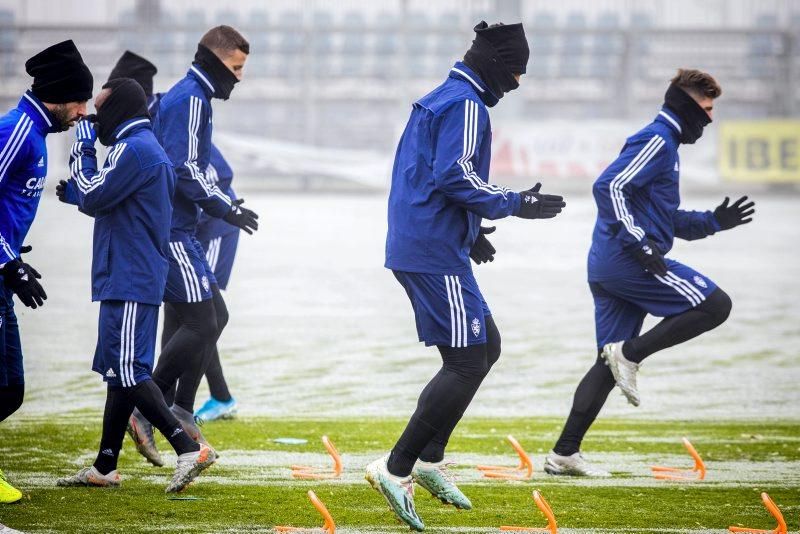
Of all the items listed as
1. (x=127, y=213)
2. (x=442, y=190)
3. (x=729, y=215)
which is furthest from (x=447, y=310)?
(x=729, y=215)

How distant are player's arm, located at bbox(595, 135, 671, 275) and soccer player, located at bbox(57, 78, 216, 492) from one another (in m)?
2.26

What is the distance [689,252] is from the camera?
23.8 m

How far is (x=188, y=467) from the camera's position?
18.3ft

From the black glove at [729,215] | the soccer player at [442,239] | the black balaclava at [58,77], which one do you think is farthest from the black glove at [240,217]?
the black glove at [729,215]

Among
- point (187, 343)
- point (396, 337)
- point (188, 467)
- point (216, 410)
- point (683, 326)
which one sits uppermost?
point (683, 326)

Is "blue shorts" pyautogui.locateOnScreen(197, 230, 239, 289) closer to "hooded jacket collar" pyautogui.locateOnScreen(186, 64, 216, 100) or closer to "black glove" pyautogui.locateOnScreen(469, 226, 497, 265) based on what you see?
"hooded jacket collar" pyautogui.locateOnScreen(186, 64, 216, 100)

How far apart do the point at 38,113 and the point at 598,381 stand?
10.4 feet

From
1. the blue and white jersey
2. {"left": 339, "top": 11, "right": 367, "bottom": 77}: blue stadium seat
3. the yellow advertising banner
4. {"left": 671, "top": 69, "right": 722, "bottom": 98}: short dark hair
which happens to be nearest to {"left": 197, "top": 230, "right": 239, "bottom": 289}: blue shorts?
the blue and white jersey

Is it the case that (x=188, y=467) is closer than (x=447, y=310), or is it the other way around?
(x=447, y=310)

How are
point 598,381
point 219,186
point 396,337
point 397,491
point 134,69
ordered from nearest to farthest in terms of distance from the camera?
1. point 397,491
2. point 598,381
3. point 134,69
4. point 219,186
5. point 396,337

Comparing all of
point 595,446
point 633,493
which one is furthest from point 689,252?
point 633,493

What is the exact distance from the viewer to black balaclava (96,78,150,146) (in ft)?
19.0

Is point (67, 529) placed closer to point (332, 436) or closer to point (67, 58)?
point (67, 58)

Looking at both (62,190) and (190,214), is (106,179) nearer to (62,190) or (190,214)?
(62,190)
